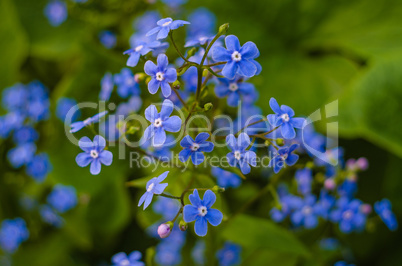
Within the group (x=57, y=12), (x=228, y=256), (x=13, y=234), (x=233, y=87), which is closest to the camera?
(x=233, y=87)

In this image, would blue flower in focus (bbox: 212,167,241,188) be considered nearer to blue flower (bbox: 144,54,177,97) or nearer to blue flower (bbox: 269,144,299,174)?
blue flower (bbox: 269,144,299,174)

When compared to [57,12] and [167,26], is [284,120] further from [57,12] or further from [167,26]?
[57,12]

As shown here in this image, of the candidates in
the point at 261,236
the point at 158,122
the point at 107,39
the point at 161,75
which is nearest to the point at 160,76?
the point at 161,75

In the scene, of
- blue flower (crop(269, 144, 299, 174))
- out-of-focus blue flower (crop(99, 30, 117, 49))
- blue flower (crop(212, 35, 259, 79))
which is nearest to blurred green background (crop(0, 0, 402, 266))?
out-of-focus blue flower (crop(99, 30, 117, 49))

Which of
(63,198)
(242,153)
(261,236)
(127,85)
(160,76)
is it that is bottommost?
(63,198)

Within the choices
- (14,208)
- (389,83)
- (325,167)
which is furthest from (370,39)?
(14,208)
